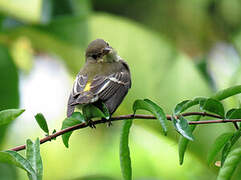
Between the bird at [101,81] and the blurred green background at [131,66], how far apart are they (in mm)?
133

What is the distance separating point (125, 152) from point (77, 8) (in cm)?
141

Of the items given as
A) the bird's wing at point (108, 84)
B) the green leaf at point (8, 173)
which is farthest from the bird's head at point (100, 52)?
the green leaf at point (8, 173)

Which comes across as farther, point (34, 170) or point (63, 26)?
point (63, 26)

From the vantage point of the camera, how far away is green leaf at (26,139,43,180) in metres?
0.90

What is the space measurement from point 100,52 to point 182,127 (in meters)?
0.90

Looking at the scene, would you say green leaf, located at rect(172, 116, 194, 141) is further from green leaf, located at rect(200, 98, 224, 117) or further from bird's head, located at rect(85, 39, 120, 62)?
bird's head, located at rect(85, 39, 120, 62)

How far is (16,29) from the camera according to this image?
7.27 ft

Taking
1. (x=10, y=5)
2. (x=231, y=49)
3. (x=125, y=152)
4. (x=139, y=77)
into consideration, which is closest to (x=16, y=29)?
(x=10, y=5)

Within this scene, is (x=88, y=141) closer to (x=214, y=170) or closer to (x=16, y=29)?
(x=16, y=29)

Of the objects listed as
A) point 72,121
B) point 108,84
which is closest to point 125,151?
point 72,121

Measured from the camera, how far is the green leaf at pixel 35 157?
90 centimetres

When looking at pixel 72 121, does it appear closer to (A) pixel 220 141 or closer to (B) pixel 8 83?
(A) pixel 220 141

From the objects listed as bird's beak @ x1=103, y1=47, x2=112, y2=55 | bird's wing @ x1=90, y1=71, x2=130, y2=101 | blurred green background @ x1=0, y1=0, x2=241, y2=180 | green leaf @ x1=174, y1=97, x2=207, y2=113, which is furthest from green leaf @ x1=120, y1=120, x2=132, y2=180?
bird's beak @ x1=103, y1=47, x2=112, y2=55

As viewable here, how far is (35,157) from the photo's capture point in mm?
913
